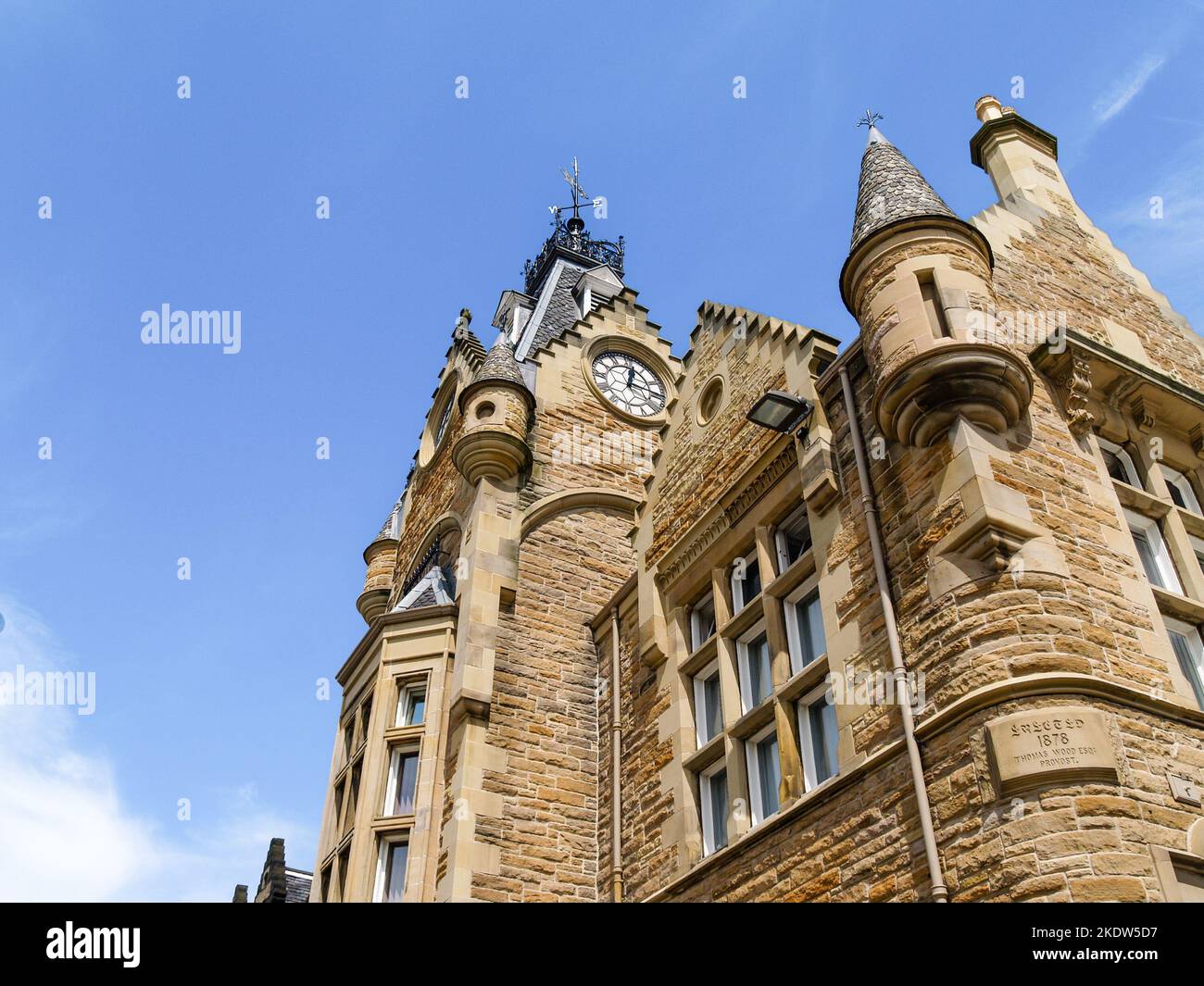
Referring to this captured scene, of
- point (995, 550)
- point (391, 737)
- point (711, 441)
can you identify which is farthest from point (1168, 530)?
point (391, 737)

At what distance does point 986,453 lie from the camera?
955 centimetres

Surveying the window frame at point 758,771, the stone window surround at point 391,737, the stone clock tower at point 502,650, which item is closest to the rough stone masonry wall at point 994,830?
the window frame at point 758,771

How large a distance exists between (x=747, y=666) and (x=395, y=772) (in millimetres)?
6064

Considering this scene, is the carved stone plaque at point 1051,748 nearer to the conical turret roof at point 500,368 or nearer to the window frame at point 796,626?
the window frame at point 796,626

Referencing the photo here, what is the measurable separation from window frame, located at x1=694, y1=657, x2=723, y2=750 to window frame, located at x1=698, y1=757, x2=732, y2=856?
12.2 inches

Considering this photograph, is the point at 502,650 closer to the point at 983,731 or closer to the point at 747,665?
the point at 747,665

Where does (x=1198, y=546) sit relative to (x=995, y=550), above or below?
above

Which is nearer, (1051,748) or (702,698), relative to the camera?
(1051,748)

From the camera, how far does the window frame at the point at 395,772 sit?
50.8ft

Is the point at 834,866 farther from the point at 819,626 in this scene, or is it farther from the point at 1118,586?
the point at 1118,586

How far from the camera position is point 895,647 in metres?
9.54

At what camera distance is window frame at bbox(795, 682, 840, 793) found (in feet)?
35.3
